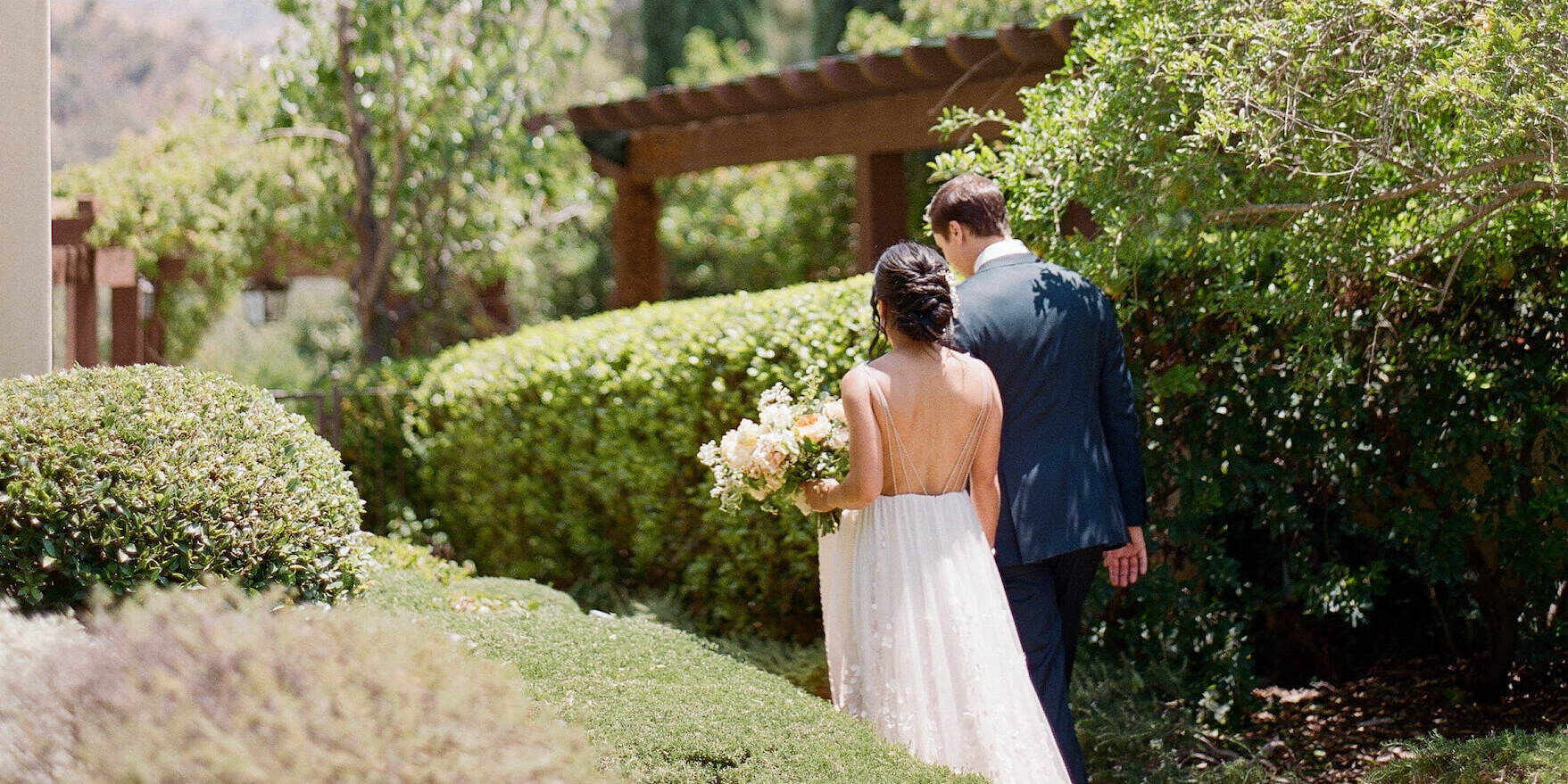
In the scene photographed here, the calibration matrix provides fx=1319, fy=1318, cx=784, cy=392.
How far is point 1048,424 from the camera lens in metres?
3.99

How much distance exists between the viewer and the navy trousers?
400 centimetres

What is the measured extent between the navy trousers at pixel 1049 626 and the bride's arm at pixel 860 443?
588 millimetres

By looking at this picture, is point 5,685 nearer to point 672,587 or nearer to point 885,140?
point 672,587

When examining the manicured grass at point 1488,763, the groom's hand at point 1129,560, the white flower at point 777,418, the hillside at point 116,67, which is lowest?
the manicured grass at point 1488,763

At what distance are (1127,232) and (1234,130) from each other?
0.54 meters

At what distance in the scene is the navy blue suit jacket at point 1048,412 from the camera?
3936 millimetres

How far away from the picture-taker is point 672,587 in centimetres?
649

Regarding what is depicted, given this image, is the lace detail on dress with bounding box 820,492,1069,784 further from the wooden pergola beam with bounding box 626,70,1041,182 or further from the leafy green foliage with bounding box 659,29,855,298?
the leafy green foliage with bounding box 659,29,855,298

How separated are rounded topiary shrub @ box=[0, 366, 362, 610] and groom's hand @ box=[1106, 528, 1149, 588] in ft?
7.79

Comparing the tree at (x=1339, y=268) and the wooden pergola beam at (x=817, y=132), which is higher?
the wooden pergola beam at (x=817, y=132)

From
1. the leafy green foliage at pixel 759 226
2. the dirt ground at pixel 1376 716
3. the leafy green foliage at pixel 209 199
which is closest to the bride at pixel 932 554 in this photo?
the dirt ground at pixel 1376 716

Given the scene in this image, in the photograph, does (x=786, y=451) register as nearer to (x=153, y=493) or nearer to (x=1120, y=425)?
(x=1120, y=425)

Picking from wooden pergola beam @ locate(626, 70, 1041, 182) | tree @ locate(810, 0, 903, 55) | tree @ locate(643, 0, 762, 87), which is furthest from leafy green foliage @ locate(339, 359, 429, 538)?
tree @ locate(643, 0, 762, 87)

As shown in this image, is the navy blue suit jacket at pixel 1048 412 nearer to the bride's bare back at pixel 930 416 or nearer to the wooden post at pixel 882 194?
the bride's bare back at pixel 930 416
